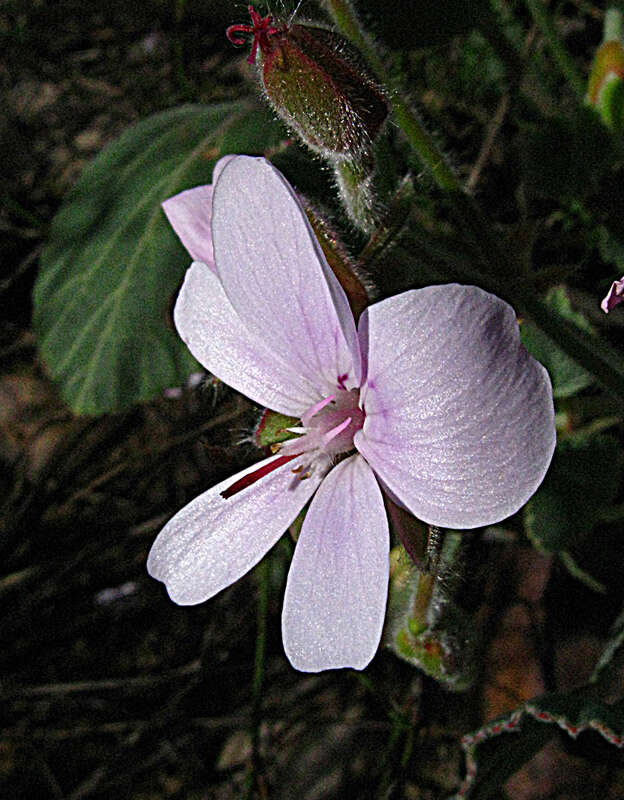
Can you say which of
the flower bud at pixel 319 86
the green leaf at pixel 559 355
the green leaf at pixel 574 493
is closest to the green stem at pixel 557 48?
the green leaf at pixel 559 355

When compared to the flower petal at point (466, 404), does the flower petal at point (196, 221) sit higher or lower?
higher

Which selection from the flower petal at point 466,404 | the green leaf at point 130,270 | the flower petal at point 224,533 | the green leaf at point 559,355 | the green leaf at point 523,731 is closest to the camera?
the flower petal at point 466,404

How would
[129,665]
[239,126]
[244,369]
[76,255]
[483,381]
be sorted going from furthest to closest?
1. [129,665]
2. [76,255]
3. [239,126]
4. [244,369]
5. [483,381]

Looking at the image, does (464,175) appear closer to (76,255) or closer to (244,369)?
(76,255)

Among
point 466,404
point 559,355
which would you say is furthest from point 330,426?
point 559,355

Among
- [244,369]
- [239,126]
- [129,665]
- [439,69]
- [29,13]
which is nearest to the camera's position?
[244,369]

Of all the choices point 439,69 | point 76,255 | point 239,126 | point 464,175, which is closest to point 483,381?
point 239,126

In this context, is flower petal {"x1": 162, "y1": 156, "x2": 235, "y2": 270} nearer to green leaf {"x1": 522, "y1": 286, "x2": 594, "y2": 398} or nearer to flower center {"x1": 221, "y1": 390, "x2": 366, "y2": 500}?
flower center {"x1": 221, "y1": 390, "x2": 366, "y2": 500}

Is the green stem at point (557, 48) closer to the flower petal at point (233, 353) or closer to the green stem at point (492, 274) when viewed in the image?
the green stem at point (492, 274)
